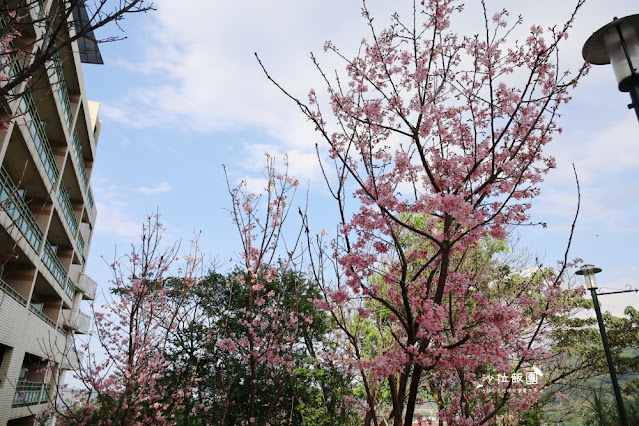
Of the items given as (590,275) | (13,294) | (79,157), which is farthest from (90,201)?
(590,275)

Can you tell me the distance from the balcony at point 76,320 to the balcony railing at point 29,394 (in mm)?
3726

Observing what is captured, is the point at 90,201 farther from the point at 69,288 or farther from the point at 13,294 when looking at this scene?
the point at 13,294

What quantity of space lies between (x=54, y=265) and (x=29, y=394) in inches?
216


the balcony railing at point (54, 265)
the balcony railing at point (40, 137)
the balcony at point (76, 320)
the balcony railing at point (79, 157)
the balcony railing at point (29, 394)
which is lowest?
the balcony railing at point (29, 394)

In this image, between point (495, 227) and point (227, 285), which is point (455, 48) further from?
point (227, 285)

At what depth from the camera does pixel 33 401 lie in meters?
17.8

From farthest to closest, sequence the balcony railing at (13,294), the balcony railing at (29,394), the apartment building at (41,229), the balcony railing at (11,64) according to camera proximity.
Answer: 1. the balcony railing at (29,394)
2. the balcony railing at (13,294)
3. the apartment building at (41,229)
4. the balcony railing at (11,64)

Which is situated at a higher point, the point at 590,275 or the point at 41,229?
the point at 41,229

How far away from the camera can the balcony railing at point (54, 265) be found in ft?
55.6

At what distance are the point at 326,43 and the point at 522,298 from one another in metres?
3.75

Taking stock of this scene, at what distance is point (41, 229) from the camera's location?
15898mm

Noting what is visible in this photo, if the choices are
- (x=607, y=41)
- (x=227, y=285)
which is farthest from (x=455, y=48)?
(x=227, y=285)

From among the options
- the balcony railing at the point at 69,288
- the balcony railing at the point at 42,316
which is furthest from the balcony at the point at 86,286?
the balcony railing at the point at 42,316

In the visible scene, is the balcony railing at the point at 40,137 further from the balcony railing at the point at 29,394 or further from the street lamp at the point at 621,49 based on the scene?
the street lamp at the point at 621,49
